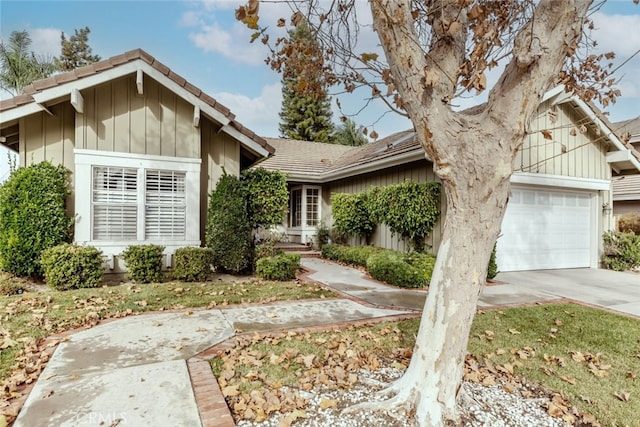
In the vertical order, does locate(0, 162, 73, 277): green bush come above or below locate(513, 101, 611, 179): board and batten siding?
below

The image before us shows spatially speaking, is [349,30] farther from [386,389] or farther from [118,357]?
[118,357]

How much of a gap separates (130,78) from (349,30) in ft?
19.2

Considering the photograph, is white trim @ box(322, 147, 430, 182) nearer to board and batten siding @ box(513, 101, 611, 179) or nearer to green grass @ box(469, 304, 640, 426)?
board and batten siding @ box(513, 101, 611, 179)

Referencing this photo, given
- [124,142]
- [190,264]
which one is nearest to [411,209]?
[190,264]

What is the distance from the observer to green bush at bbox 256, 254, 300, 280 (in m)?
8.02

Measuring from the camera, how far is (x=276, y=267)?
8.01 m

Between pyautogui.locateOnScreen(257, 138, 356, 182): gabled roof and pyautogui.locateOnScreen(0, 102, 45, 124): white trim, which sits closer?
pyautogui.locateOnScreen(0, 102, 45, 124): white trim

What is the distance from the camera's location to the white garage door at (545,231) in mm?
10023

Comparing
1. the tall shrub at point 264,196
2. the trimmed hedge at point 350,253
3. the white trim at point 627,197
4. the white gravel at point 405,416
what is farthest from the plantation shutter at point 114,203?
the white trim at point 627,197

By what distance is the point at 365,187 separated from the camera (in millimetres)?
12773

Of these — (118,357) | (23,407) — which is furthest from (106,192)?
(23,407)

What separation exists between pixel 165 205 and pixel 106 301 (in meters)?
2.92

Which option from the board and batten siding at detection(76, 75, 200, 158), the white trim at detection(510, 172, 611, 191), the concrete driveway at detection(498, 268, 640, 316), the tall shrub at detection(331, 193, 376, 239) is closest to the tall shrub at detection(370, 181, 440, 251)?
the tall shrub at detection(331, 193, 376, 239)

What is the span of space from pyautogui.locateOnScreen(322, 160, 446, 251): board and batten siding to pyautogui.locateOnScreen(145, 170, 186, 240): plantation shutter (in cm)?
621
